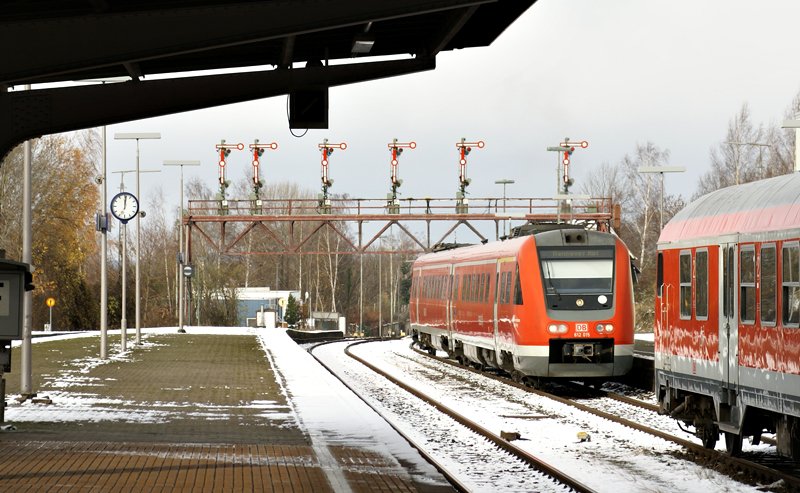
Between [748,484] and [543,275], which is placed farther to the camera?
[543,275]

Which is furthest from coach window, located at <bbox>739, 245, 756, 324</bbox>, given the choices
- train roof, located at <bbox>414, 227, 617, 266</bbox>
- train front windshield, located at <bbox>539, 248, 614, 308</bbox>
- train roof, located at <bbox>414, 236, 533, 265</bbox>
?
train roof, located at <bbox>414, 236, 533, 265</bbox>

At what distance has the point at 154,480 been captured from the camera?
40.6ft

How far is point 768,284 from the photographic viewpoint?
507 inches

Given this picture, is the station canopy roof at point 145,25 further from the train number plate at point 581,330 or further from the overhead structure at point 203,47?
the train number plate at point 581,330

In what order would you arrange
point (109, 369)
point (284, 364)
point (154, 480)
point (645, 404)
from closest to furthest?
point (154, 480) < point (645, 404) < point (109, 369) < point (284, 364)

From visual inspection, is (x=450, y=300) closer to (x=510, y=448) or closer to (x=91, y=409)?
(x=91, y=409)

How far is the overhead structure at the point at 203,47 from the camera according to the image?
507 inches

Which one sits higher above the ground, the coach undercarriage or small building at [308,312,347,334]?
the coach undercarriage

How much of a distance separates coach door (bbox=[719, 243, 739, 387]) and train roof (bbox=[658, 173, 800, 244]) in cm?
26

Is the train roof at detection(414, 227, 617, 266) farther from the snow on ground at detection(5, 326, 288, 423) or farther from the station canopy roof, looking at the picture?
the station canopy roof

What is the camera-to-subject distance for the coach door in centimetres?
1377

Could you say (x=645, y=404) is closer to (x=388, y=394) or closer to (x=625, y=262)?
(x=625, y=262)

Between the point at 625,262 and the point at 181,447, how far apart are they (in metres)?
12.1

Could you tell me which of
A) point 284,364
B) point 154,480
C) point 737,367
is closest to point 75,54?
point 154,480
